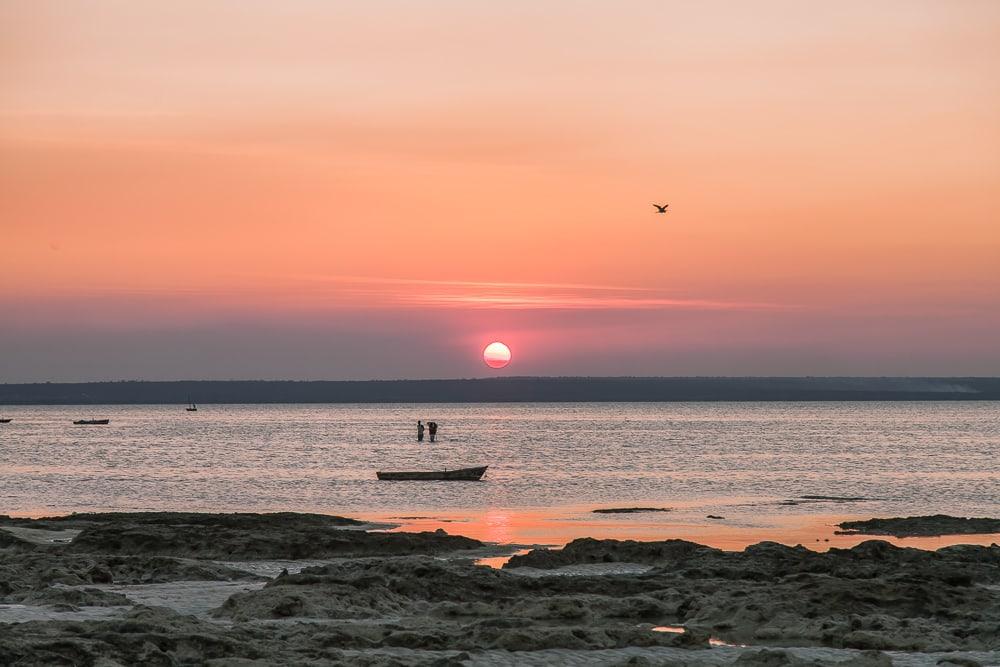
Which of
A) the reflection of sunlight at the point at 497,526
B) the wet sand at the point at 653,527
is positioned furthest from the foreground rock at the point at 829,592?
the reflection of sunlight at the point at 497,526

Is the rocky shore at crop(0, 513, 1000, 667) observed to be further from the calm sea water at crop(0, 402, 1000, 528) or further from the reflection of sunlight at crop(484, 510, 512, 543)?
the calm sea water at crop(0, 402, 1000, 528)

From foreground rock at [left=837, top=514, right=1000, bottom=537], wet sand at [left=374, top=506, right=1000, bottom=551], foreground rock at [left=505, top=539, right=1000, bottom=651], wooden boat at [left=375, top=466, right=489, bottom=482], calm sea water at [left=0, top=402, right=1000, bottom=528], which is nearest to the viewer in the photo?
foreground rock at [left=505, top=539, right=1000, bottom=651]

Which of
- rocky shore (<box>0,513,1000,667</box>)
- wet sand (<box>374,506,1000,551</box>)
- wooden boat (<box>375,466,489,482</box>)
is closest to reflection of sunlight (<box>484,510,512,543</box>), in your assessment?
wet sand (<box>374,506,1000,551</box>)

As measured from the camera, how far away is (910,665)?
824 inches

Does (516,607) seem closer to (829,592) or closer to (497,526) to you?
(829,592)

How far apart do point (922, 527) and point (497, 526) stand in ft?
51.1

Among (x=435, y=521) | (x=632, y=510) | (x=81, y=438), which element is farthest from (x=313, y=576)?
(x=81, y=438)

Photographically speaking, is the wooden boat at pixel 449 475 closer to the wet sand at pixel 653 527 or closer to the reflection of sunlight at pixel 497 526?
the wet sand at pixel 653 527

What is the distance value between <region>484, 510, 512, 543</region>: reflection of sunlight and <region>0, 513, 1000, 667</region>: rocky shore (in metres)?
7.02

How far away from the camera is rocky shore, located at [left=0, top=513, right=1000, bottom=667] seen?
2083cm

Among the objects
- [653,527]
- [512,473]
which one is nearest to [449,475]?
[512,473]

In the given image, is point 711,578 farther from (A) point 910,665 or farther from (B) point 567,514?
(B) point 567,514

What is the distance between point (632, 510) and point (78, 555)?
27.7 m

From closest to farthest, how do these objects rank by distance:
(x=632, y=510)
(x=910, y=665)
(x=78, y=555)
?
(x=910, y=665) < (x=78, y=555) < (x=632, y=510)
